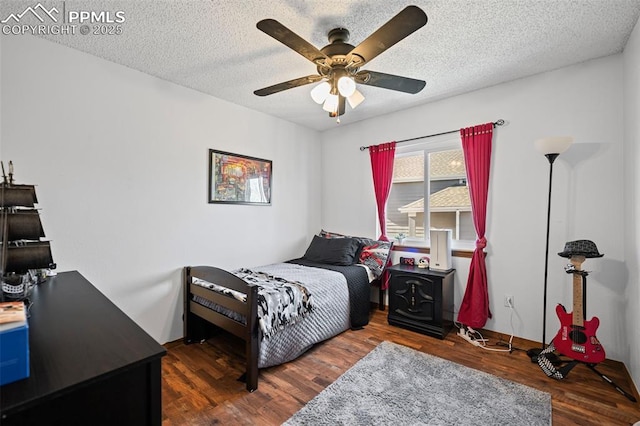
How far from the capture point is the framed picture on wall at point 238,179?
10.3ft

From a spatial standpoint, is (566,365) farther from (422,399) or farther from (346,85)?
(346,85)

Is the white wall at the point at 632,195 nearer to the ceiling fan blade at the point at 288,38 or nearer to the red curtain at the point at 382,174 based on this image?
the red curtain at the point at 382,174

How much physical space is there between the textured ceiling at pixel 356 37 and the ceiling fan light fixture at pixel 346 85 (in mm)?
443

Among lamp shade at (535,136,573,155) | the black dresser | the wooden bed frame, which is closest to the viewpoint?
the black dresser

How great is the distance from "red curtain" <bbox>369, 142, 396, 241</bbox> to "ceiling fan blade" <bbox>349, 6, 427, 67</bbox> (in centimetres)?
202

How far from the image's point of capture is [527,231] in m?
2.80

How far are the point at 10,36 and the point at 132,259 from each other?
5.87ft

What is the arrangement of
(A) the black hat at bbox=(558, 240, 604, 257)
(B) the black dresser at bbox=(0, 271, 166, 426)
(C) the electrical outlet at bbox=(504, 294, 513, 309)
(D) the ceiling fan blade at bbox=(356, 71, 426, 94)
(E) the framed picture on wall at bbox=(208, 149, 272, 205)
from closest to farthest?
1. (B) the black dresser at bbox=(0, 271, 166, 426)
2. (D) the ceiling fan blade at bbox=(356, 71, 426, 94)
3. (A) the black hat at bbox=(558, 240, 604, 257)
4. (C) the electrical outlet at bbox=(504, 294, 513, 309)
5. (E) the framed picture on wall at bbox=(208, 149, 272, 205)

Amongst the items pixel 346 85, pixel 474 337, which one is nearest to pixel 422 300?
pixel 474 337

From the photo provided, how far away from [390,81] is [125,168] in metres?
2.30

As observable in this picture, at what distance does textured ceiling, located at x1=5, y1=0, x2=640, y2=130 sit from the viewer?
1.82 metres

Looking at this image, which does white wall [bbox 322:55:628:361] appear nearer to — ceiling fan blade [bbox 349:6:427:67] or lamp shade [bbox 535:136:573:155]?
lamp shade [bbox 535:136:573:155]

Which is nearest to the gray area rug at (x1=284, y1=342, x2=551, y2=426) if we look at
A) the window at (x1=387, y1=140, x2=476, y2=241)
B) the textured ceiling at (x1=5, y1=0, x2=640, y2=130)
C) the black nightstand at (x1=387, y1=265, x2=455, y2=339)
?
the black nightstand at (x1=387, y1=265, x2=455, y2=339)

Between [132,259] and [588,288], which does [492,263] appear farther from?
[132,259]
